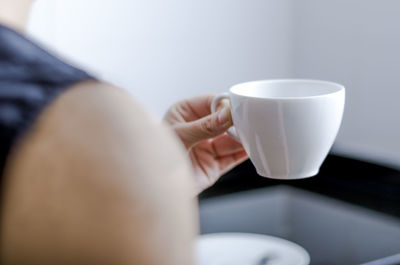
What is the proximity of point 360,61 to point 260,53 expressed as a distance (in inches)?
10.4

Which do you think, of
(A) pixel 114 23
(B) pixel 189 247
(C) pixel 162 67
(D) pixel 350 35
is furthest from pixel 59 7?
(B) pixel 189 247

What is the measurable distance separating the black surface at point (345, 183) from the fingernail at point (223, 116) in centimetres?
66

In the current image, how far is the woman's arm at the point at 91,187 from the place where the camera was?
0.30m

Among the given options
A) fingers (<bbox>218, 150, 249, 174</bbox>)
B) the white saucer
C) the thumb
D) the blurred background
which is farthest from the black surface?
the thumb

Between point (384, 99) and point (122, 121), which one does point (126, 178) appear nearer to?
point (122, 121)

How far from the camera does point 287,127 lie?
665 mm

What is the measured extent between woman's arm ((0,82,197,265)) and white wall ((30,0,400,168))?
118 centimetres

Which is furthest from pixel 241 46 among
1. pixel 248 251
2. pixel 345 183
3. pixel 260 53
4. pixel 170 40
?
pixel 248 251

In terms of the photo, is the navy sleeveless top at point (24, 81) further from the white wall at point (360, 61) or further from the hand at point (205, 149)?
the white wall at point (360, 61)

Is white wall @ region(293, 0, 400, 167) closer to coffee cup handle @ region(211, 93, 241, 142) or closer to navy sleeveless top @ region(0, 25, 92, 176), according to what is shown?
coffee cup handle @ region(211, 93, 241, 142)

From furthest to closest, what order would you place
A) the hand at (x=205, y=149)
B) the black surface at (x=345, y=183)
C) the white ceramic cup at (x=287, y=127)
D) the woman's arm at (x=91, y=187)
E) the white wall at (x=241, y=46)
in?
the white wall at (x=241, y=46) → the black surface at (x=345, y=183) → the hand at (x=205, y=149) → the white ceramic cup at (x=287, y=127) → the woman's arm at (x=91, y=187)

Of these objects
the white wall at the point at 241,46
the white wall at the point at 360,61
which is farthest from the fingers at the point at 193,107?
the white wall at the point at 360,61

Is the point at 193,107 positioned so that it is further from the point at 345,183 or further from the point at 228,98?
the point at 345,183

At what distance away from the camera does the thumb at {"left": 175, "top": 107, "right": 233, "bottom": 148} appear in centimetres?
77
